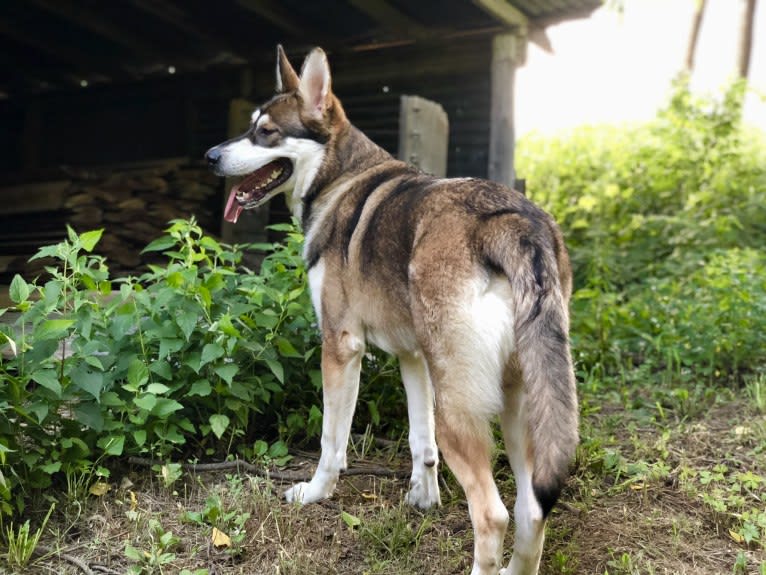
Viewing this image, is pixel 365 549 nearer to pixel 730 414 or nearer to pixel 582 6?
pixel 730 414

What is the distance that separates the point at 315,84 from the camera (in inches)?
158

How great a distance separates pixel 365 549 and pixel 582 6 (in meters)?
5.14

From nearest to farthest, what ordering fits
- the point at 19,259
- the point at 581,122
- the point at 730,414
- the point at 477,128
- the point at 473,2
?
1. the point at 730,414
2. the point at 473,2
3. the point at 19,259
4. the point at 477,128
5. the point at 581,122

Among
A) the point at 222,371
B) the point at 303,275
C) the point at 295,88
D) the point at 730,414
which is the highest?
the point at 295,88

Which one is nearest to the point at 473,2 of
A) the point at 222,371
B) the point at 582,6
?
the point at 582,6

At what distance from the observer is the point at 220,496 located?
12.0 feet

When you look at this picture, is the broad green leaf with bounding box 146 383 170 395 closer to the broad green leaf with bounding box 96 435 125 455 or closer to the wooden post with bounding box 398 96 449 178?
the broad green leaf with bounding box 96 435 125 455

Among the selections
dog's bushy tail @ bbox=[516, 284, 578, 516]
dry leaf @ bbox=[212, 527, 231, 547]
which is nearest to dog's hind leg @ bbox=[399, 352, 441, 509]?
dry leaf @ bbox=[212, 527, 231, 547]

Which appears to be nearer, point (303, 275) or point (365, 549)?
point (365, 549)

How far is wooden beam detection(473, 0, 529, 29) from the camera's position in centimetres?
688

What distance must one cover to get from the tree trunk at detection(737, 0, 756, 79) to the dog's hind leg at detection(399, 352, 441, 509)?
12.3 meters

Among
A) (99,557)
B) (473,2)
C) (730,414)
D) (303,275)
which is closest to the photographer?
(99,557)

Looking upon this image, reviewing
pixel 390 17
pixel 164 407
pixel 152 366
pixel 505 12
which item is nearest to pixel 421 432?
pixel 164 407

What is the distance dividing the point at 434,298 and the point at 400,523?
101cm
